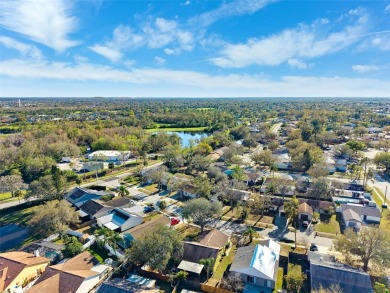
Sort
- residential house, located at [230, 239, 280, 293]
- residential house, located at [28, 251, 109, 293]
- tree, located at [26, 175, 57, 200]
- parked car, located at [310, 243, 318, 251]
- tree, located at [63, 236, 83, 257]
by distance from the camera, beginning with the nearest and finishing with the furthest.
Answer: residential house, located at [28, 251, 109, 293] < residential house, located at [230, 239, 280, 293] < tree, located at [63, 236, 83, 257] < parked car, located at [310, 243, 318, 251] < tree, located at [26, 175, 57, 200]

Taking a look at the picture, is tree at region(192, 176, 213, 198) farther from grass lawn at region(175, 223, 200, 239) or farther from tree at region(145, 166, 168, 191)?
tree at region(145, 166, 168, 191)

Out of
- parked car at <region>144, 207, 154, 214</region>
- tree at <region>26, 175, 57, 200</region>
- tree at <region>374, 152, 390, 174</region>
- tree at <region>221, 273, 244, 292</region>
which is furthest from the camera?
tree at <region>374, 152, 390, 174</region>

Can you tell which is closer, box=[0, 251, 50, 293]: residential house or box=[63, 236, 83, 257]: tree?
box=[0, 251, 50, 293]: residential house

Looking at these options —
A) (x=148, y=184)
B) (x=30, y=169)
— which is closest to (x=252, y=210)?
(x=148, y=184)

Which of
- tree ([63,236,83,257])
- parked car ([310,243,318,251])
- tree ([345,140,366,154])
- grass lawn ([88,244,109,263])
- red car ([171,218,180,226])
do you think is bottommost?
grass lawn ([88,244,109,263])

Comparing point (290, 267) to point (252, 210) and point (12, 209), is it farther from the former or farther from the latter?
point (12, 209)

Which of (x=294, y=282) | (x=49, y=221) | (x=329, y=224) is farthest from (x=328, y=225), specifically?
(x=49, y=221)

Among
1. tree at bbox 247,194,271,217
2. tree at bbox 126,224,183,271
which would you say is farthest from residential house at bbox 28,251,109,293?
tree at bbox 247,194,271,217
